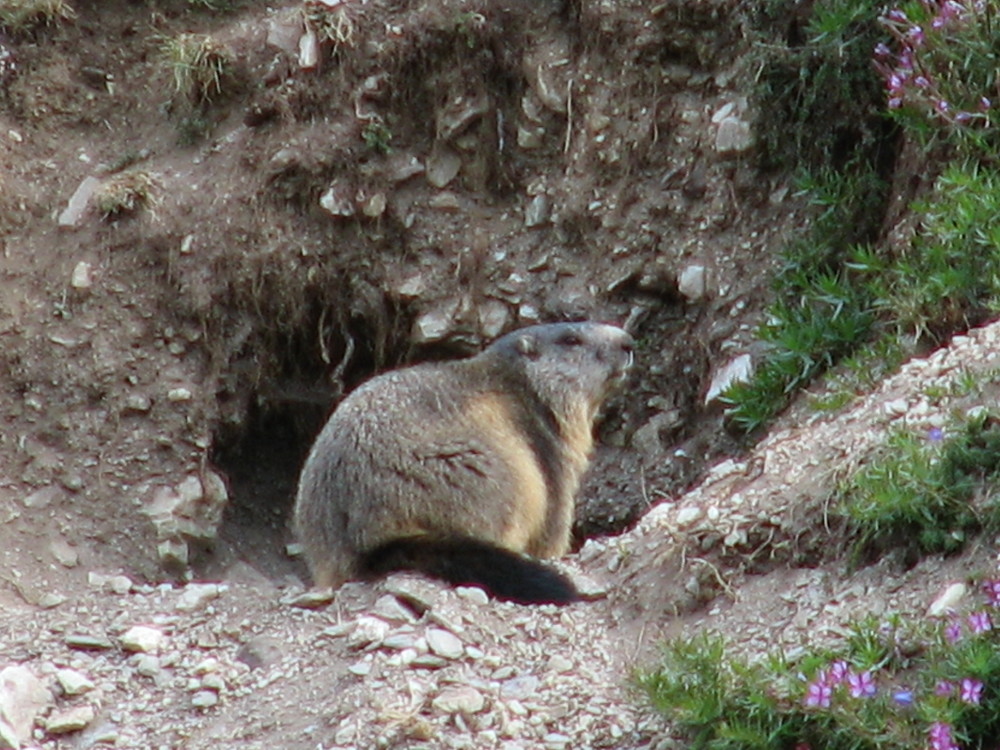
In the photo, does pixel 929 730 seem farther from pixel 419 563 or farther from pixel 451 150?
pixel 451 150

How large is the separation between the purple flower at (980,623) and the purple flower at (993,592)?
56 mm

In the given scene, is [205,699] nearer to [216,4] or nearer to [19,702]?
A: [19,702]

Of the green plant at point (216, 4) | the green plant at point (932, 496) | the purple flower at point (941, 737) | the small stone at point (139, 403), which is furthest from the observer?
the green plant at point (216, 4)

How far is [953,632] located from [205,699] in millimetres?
2541

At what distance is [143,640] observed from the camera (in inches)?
237

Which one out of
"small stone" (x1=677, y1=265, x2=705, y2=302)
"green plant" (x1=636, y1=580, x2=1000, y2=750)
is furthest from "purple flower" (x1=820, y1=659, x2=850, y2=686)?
"small stone" (x1=677, y1=265, x2=705, y2=302)

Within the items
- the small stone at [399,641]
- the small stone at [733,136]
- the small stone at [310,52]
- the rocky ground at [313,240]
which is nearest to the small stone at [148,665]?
the small stone at [399,641]

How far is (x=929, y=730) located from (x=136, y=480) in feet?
18.7

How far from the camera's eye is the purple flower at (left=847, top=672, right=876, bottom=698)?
463 centimetres

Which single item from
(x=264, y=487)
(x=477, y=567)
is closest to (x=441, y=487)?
(x=477, y=567)

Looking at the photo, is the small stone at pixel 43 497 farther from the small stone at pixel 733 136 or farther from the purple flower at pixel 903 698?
the purple flower at pixel 903 698

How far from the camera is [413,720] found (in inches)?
207

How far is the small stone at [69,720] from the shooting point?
5.58 metres

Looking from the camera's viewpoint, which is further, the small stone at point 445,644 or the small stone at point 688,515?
the small stone at point 688,515
